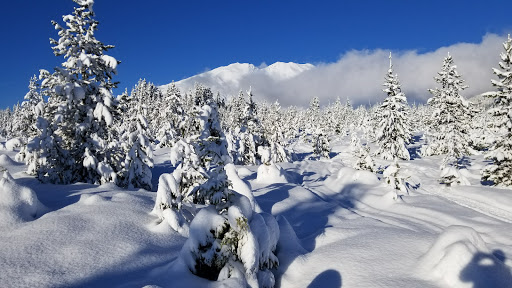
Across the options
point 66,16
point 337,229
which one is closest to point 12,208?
point 337,229

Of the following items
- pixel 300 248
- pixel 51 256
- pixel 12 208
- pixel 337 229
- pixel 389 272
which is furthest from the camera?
pixel 337 229

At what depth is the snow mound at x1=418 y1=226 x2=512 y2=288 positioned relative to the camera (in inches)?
231

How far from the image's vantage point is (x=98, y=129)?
47.2ft

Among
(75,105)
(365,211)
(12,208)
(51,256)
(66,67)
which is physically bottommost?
(365,211)

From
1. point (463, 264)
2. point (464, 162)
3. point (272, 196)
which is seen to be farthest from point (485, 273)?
point (464, 162)

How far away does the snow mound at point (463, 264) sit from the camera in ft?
19.2

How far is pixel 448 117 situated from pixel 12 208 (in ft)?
130

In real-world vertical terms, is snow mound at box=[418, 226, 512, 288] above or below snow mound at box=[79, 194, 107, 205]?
below

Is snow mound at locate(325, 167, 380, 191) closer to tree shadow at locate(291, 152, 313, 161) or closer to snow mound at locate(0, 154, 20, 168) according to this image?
snow mound at locate(0, 154, 20, 168)

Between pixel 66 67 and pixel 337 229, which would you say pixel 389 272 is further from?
pixel 66 67

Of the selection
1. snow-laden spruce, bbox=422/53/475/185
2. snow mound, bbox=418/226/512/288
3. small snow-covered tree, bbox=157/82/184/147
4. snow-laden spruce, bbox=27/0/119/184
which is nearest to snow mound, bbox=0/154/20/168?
snow-laden spruce, bbox=27/0/119/184

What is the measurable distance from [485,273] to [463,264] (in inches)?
16.9

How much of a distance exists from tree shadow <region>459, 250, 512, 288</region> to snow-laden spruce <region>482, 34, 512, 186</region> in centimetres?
2036

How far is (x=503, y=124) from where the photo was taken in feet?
74.3
